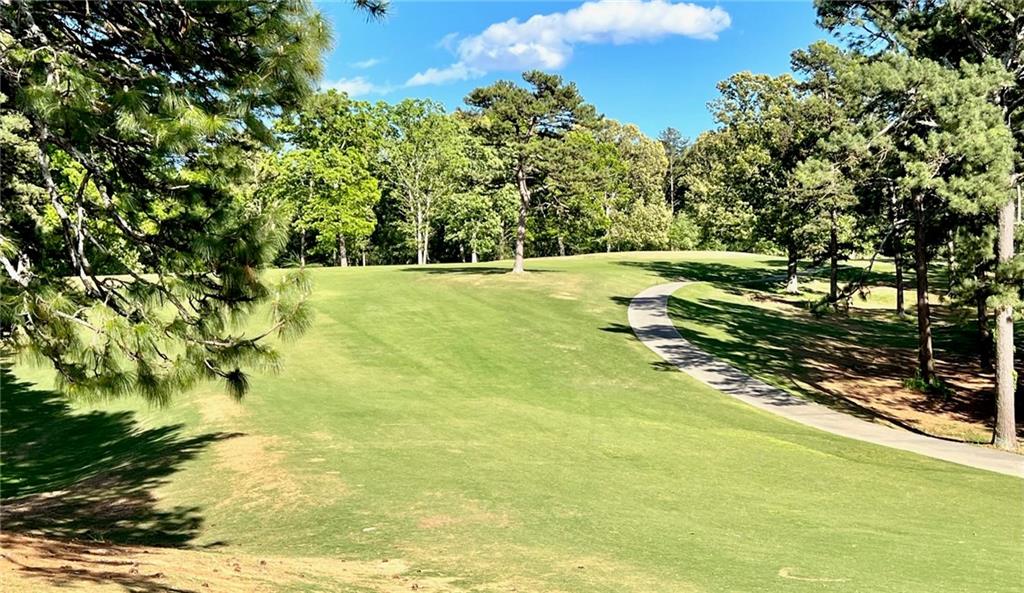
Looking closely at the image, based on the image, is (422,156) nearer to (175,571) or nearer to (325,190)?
(325,190)

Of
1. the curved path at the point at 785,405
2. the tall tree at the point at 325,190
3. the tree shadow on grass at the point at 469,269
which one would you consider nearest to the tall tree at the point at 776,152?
the curved path at the point at 785,405

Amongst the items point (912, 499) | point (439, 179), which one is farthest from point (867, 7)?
point (439, 179)

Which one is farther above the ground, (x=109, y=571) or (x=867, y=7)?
(x=867, y=7)

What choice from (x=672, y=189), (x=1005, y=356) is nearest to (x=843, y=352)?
(x=1005, y=356)

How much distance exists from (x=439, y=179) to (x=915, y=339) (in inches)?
1631

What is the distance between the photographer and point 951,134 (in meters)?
15.4

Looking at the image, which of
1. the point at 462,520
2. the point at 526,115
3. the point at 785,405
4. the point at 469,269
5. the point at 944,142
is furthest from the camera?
the point at 469,269

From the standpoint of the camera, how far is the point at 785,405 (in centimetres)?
2077

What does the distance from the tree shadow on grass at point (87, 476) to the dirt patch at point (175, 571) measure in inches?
3.9

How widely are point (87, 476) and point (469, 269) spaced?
3590 cm

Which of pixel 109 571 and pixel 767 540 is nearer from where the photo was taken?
pixel 109 571

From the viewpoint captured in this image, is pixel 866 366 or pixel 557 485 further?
pixel 866 366

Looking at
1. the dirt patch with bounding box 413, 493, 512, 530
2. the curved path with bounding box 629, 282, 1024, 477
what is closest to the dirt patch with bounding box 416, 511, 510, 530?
the dirt patch with bounding box 413, 493, 512, 530

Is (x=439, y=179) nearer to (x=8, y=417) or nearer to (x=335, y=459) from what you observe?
(x=8, y=417)
